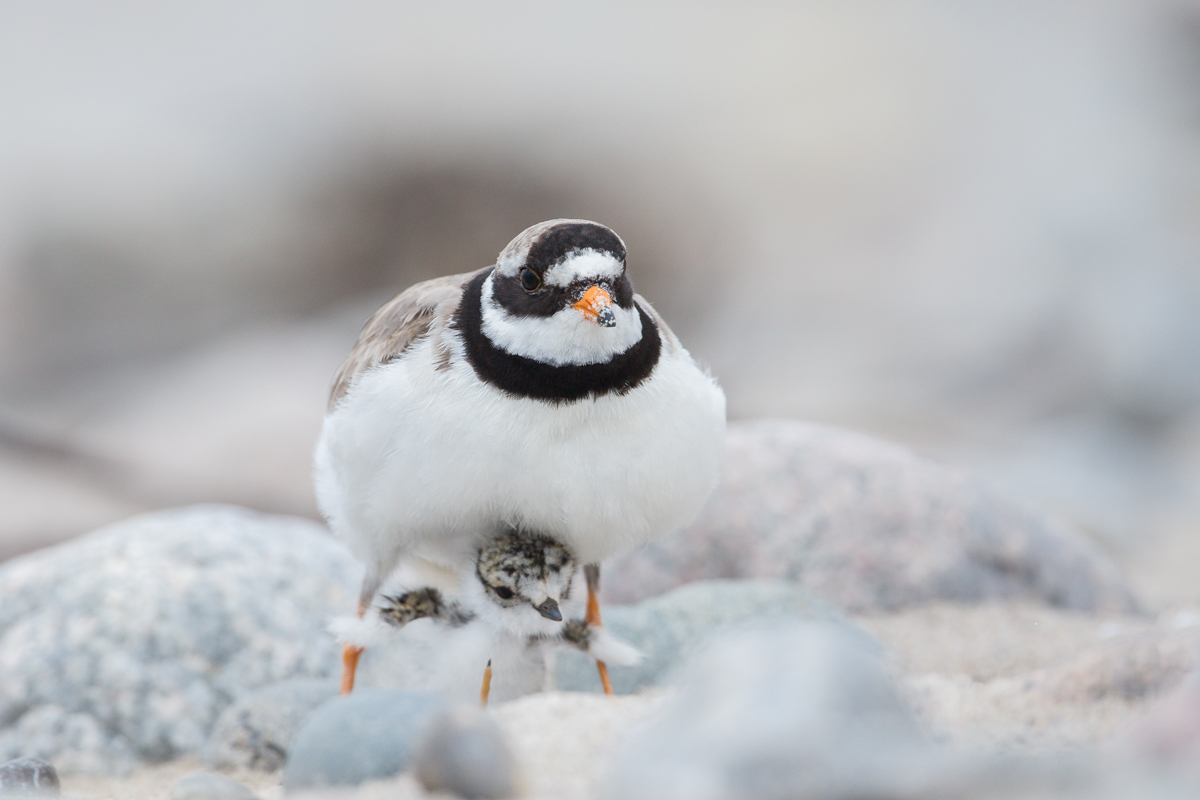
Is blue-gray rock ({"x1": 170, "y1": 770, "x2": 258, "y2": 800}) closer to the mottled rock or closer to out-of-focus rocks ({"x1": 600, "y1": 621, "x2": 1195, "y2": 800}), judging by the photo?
out-of-focus rocks ({"x1": 600, "y1": 621, "x2": 1195, "y2": 800})

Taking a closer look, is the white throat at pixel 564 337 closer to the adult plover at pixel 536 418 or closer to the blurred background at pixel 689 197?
the adult plover at pixel 536 418

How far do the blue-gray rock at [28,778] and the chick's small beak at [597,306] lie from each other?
2424 millimetres

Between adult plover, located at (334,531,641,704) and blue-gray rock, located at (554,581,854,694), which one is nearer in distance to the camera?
adult plover, located at (334,531,641,704)

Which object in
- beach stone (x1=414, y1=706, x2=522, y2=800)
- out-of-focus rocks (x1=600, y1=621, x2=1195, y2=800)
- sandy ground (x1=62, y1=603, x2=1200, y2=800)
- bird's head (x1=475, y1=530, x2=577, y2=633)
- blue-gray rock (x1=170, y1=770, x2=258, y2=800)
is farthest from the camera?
bird's head (x1=475, y1=530, x2=577, y2=633)

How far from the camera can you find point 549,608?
423 centimetres

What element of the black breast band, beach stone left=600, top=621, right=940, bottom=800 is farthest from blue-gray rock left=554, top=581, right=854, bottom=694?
beach stone left=600, top=621, right=940, bottom=800

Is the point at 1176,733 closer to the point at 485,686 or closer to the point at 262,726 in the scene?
the point at 485,686

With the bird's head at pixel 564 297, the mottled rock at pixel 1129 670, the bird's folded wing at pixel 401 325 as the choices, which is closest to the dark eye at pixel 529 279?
the bird's head at pixel 564 297

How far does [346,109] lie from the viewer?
1341 cm

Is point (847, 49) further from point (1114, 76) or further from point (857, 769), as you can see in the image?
point (857, 769)

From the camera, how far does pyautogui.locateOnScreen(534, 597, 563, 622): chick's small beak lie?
13.9 ft

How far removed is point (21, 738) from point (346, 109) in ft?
32.5

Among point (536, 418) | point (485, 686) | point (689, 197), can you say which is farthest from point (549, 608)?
point (689, 197)

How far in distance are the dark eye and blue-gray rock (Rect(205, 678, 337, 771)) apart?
6.80ft
